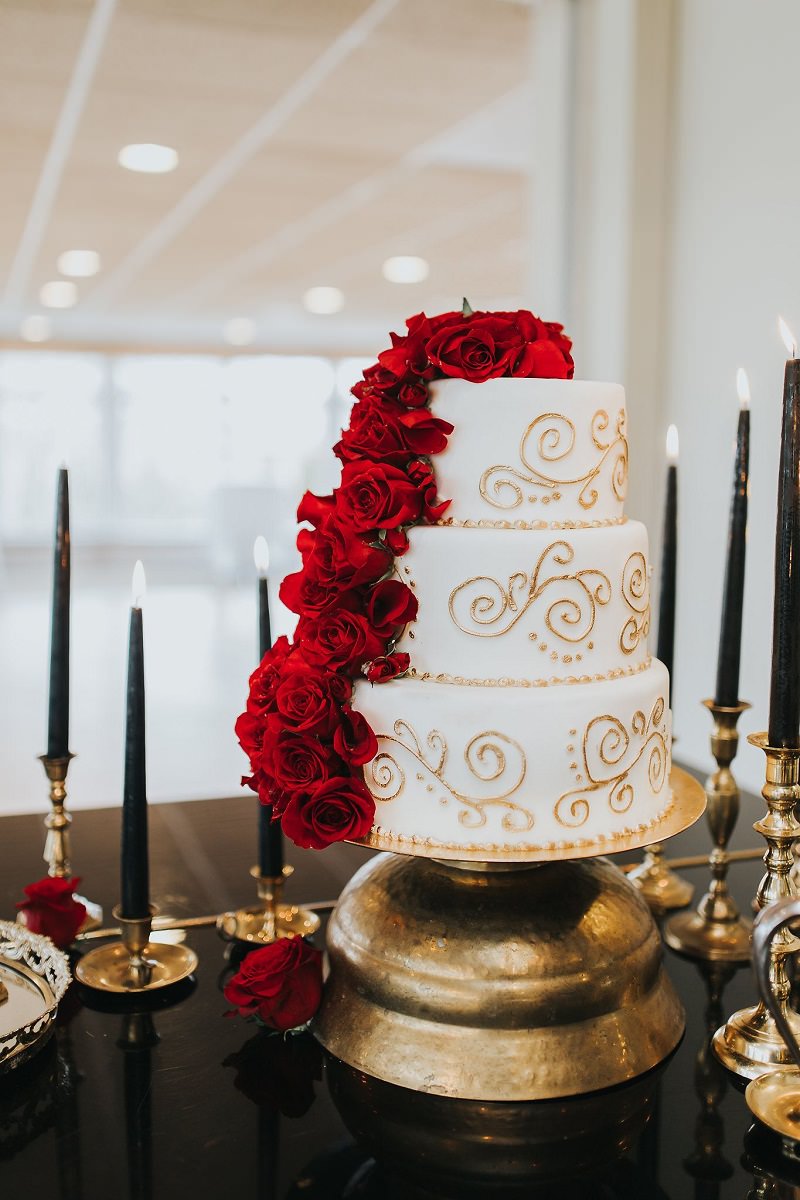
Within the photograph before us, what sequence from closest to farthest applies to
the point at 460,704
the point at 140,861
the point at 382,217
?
the point at 460,704 < the point at 140,861 < the point at 382,217

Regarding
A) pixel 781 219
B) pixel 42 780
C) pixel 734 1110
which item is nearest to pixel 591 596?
pixel 734 1110

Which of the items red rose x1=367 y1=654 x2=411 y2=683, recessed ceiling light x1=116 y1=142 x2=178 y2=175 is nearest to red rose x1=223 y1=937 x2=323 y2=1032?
red rose x1=367 y1=654 x2=411 y2=683

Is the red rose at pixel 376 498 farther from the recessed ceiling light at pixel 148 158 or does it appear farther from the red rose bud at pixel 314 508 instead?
the recessed ceiling light at pixel 148 158

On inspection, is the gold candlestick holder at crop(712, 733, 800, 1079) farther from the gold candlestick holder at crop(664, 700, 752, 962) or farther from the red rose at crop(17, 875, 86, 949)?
the red rose at crop(17, 875, 86, 949)

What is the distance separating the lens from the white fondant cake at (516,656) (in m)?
0.89

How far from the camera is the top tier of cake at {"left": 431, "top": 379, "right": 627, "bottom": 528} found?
0.93 m

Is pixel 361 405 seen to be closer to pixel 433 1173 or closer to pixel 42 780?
pixel 433 1173

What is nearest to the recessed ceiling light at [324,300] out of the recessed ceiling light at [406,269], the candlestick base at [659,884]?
the recessed ceiling light at [406,269]

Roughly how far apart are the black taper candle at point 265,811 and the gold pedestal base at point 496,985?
0.62ft

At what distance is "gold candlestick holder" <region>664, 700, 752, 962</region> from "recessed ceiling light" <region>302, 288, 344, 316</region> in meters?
7.28

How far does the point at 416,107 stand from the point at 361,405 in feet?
9.33

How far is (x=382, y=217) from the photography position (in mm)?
5379

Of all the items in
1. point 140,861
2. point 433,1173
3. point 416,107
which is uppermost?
point 416,107

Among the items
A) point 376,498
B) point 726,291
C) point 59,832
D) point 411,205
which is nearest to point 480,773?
point 376,498
